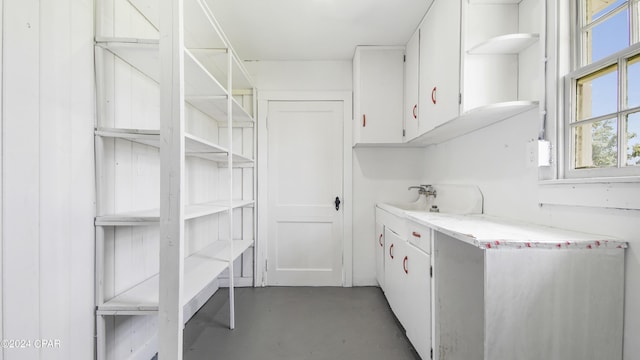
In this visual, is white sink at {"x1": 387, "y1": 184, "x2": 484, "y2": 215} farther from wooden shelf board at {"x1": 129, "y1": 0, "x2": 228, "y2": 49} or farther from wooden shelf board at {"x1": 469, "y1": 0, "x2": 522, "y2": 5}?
wooden shelf board at {"x1": 129, "y1": 0, "x2": 228, "y2": 49}

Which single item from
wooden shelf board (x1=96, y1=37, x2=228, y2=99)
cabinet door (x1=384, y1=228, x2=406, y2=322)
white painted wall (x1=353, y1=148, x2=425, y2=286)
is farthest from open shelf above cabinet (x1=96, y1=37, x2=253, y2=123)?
cabinet door (x1=384, y1=228, x2=406, y2=322)

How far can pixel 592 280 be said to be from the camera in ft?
3.35

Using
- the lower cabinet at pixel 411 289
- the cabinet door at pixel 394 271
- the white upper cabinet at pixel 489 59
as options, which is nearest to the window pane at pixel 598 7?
the white upper cabinet at pixel 489 59

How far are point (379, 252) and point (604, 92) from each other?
1967 mm

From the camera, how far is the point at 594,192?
1.10 m

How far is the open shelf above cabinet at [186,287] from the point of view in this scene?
128 centimetres

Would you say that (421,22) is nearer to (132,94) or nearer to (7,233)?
(132,94)

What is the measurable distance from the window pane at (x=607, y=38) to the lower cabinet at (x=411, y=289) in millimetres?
1207

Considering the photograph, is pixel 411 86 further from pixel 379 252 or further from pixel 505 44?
pixel 379 252

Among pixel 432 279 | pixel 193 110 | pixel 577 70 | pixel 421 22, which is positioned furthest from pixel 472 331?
pixel 193 110

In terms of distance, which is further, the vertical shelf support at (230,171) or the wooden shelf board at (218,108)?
the wooden shelf board at (218,108)

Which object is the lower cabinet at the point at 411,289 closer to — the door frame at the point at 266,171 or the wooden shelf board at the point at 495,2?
the door frame at the point at 266,171

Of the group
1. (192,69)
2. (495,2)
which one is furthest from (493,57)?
(192,69)

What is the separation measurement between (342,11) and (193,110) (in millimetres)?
1458
